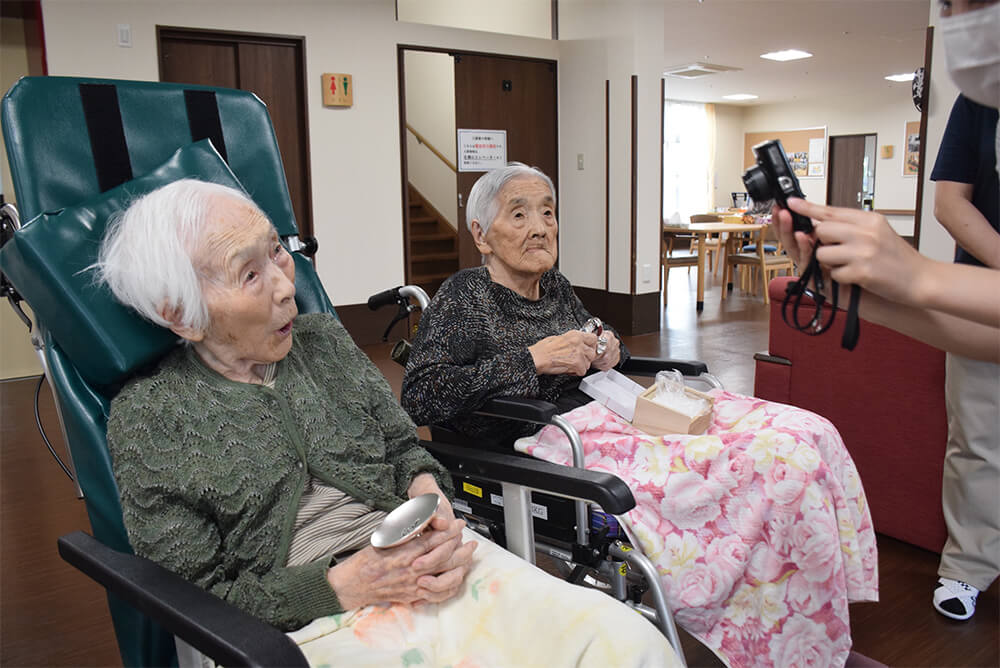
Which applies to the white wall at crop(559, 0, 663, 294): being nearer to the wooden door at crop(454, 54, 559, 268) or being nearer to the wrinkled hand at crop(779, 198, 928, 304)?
the wooden door at crop(454, 54, 559, 268)

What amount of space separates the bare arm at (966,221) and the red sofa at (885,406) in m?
0.45

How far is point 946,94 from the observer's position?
232 cm

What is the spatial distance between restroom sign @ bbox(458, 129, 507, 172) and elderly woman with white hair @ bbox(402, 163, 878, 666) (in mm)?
4286

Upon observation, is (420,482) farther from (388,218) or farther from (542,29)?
(542,29)

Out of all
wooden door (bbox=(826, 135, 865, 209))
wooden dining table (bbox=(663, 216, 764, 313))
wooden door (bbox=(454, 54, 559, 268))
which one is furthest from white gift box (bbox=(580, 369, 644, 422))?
wooden door (bbox=(826, 135, 865, 209))

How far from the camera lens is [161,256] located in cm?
117

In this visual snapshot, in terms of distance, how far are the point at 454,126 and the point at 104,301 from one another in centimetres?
492

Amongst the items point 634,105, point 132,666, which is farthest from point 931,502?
point 634,105

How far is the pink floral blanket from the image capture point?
1427 millimetres

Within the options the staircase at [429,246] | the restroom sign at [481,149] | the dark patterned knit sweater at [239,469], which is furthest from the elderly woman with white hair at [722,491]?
the staircase at [429,246]

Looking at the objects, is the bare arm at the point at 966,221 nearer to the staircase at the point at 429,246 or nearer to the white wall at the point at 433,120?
the staircase at the point at 429,246

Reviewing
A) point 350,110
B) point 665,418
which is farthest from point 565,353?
point 350,110

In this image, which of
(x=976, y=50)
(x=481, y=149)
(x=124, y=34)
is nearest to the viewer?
(x=976, y=50)

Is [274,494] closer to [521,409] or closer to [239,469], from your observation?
[239,469]
